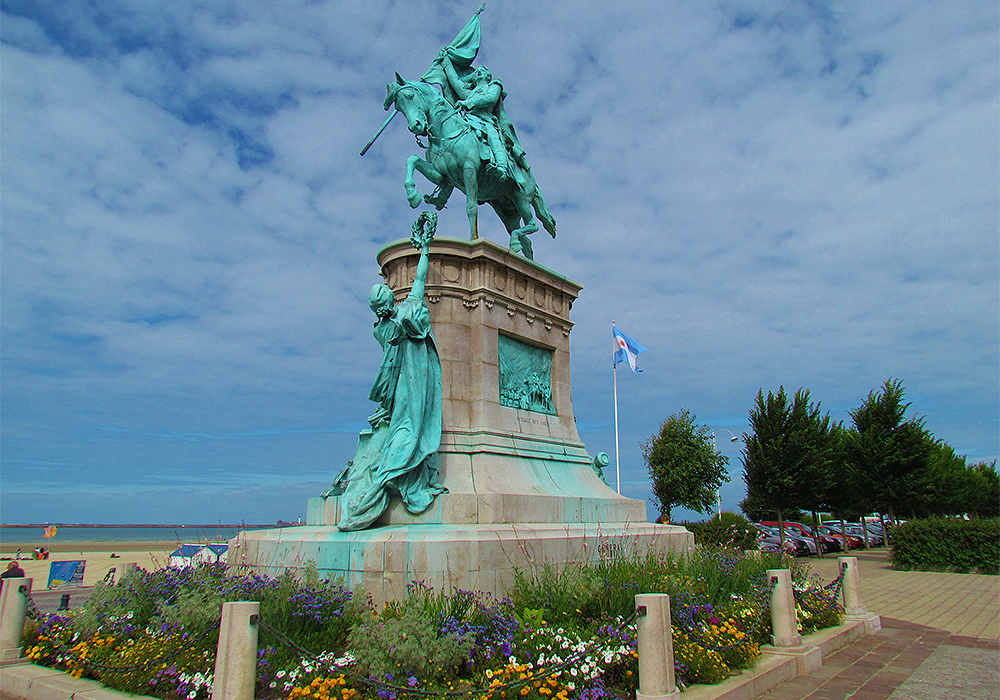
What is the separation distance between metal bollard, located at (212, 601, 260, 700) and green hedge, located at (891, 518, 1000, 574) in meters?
25.5

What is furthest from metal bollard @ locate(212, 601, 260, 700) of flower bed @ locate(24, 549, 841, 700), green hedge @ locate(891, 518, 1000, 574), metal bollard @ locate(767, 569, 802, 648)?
green hedge @ locate(891, 518, 1000, 574)

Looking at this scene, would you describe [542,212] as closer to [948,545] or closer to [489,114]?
[489,114]

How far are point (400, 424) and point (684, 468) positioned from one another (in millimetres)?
27310

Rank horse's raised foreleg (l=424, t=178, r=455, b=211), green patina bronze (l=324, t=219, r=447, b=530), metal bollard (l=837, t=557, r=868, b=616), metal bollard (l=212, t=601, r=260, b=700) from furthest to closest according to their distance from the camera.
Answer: horse's raised foreleg (l=424, t=178, r=455, b=211) → metal bollard (l=837, t=557, r=868, b=616) → green patina bronze (l=324, t=219, r=447, b=530) → metal bollard (l=212, t=601, r=260, b=700)

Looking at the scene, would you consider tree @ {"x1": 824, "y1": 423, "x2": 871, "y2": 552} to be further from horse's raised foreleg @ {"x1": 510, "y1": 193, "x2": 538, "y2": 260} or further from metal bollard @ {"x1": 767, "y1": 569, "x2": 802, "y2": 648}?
metal bollard @ {"x1": 767, "y1": 569, "x2": 802, "y2": 648}

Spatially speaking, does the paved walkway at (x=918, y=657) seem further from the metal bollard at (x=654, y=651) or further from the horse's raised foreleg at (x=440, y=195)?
the horse's raised foreleg at (x=440, y=195)

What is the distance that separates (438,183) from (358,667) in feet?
29.7

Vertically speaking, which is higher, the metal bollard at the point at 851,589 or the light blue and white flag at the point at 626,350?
the light blue and white flag at the point at 626,350

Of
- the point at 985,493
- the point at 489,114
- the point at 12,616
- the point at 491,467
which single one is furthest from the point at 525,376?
the point at 985,493

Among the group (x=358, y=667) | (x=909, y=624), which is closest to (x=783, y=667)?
(x=358, y=667)

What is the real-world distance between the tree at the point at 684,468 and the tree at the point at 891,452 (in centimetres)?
701

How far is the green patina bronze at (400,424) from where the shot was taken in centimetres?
871

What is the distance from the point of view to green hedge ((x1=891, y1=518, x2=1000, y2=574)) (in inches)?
880

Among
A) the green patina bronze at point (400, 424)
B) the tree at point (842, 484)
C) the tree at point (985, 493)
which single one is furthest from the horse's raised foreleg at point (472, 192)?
the tree at point (985, 493)
